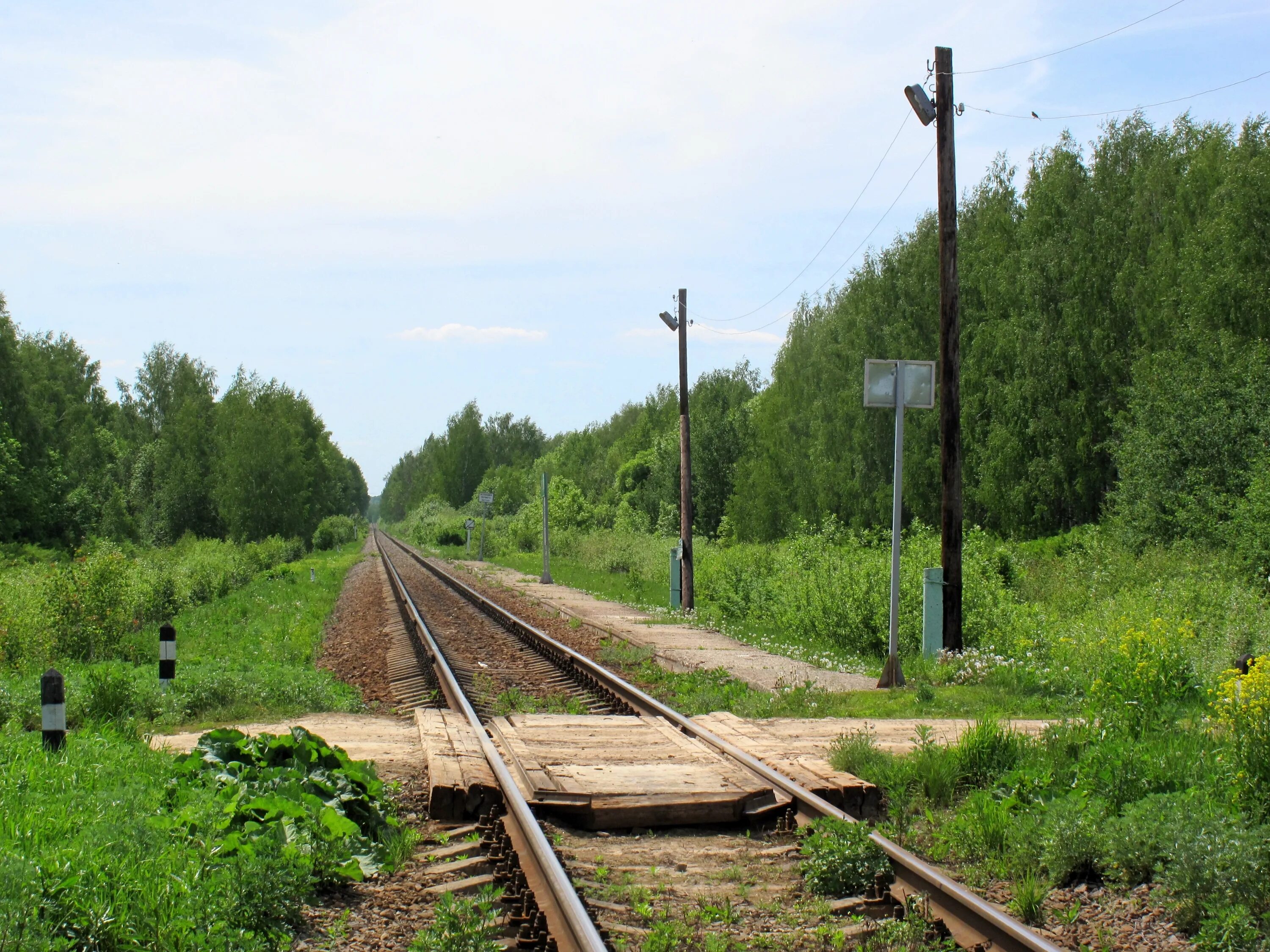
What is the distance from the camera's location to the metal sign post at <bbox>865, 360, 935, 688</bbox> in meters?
11.2

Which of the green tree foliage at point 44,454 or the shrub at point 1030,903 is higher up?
the green tree foliage at point 44,454

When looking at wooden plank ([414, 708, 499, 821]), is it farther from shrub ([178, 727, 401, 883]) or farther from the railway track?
shrub ([178, 727, 401, 883])

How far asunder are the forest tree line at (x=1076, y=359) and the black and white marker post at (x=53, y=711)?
64.9ft

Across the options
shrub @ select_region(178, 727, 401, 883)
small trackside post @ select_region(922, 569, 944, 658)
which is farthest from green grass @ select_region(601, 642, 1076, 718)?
shrub @ select_region(178, 727, 401, 883)

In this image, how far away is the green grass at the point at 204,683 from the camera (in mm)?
9305

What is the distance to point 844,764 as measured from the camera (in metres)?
6.95

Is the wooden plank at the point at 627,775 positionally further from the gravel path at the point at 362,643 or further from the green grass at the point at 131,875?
the gravel path at the point at 362,643

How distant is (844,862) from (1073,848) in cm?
114

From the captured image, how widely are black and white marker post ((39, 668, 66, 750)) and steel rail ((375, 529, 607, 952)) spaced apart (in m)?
2.90

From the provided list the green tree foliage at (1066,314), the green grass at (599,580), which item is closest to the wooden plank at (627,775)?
the green grass at (599,580)

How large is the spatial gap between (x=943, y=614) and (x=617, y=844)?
8384mm

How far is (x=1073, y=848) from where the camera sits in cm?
498

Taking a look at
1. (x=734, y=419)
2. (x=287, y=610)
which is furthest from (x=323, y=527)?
A: (x=287, y=610)

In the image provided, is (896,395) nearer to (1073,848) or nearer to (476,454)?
(1073,848)
